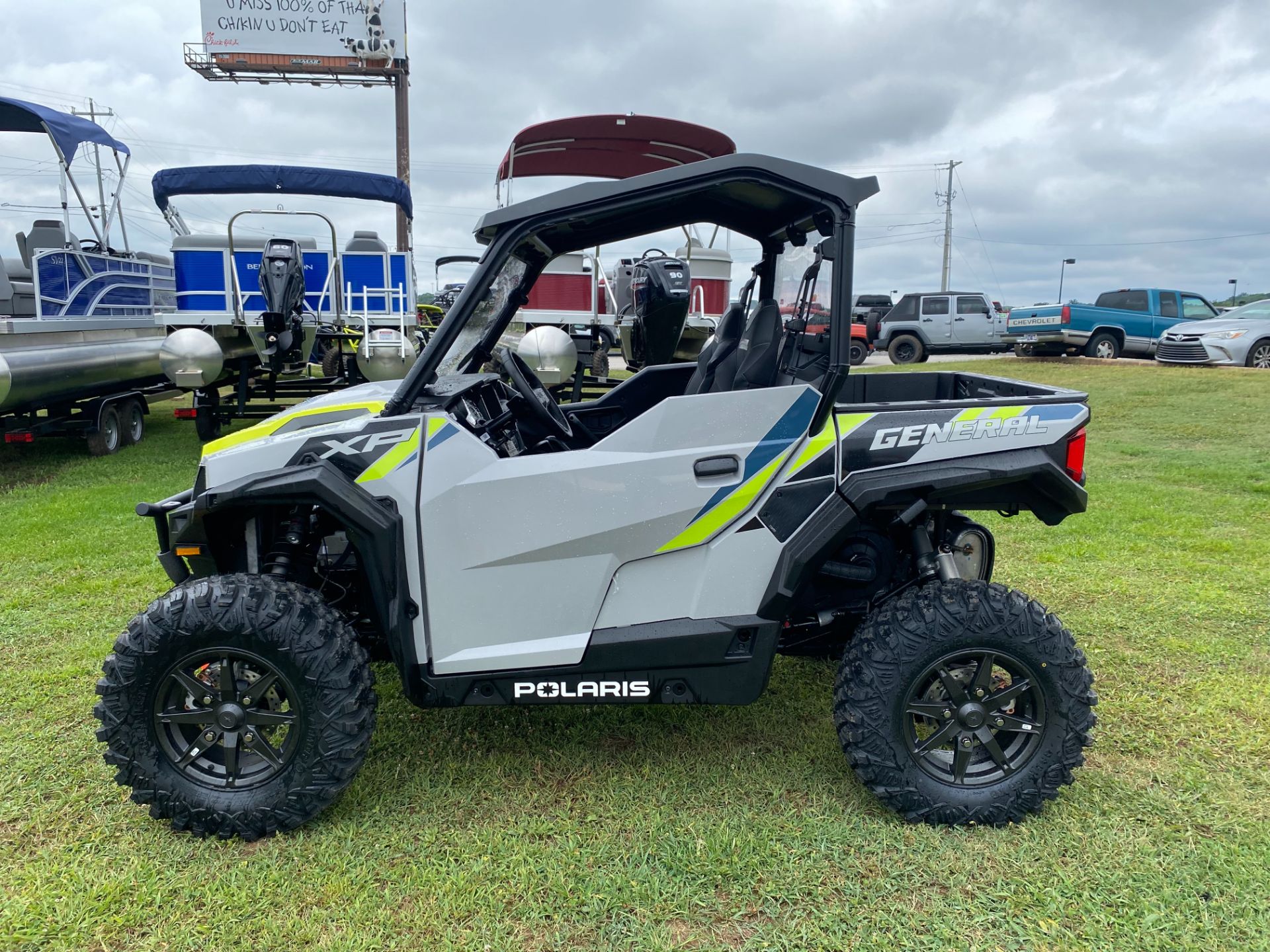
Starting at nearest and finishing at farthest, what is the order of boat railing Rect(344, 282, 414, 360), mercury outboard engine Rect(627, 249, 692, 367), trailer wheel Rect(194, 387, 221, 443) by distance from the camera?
mercury outboard engine Rect(627, 249, 692, 367) → boat railing Rect(344, 282, 414, 360) → trailer wheel Rect(194, 387, 221, 443)

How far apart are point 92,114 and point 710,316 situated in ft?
33.6

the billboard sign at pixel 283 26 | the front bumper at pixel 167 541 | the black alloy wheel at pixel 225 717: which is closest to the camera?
the black alloy wheel at pixel 225 717

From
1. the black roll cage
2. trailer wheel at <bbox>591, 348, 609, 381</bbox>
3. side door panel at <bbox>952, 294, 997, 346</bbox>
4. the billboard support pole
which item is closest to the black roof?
the black roll cage

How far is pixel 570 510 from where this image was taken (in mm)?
2492

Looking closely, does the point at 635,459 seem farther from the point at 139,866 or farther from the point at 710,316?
the point at 710,316

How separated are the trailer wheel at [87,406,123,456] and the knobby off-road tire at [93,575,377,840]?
7.35 m

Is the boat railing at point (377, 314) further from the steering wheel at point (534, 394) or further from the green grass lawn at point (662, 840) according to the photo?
the steering wheel at point (534, 394)

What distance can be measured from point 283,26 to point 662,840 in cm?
2751

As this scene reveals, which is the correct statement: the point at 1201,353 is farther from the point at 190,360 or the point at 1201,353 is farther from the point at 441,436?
the point at 441,436

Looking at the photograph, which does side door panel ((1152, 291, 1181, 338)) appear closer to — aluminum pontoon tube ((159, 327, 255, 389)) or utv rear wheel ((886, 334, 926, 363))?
utv rear wheel ((886, 334, 926, 363))

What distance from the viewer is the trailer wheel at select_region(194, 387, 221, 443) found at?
27.7 ft

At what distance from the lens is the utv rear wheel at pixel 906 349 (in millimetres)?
19812

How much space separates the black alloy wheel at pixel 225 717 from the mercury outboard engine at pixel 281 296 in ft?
20.4

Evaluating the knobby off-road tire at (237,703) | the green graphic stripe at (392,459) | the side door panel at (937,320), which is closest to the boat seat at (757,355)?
the green graphic stripe at (392,459)
